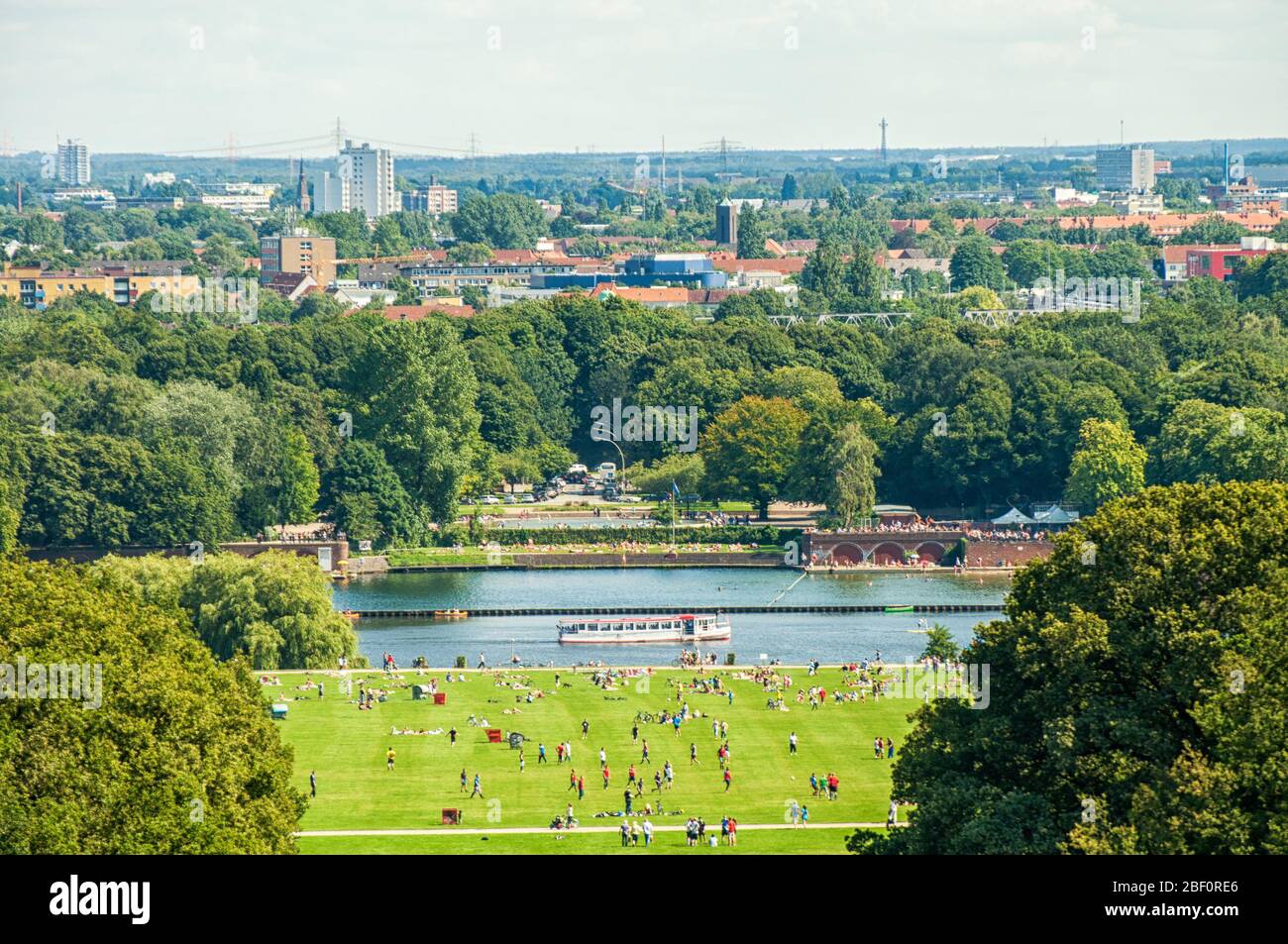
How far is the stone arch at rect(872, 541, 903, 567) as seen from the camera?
83.1m

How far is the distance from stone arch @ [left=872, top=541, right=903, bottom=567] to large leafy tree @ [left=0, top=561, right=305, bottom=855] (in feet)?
162

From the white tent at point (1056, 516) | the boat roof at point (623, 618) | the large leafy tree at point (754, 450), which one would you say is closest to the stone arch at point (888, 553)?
the white tent at point (1056, 516)

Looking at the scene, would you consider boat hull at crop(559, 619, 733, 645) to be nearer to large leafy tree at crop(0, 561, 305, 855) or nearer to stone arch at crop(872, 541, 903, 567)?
stone arch at crop(872, 541, 903, 567)

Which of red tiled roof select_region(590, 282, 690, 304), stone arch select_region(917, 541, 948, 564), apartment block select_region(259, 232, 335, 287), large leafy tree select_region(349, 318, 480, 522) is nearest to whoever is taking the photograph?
stone arch select_region(917, 541, 948, 564)

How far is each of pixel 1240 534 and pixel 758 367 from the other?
7978 centimetres

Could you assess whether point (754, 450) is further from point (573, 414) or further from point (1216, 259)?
point (1216, 259)

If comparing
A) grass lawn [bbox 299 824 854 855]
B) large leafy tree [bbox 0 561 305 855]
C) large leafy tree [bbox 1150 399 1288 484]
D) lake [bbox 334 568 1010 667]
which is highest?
large leafy tree [bbox 0 561 305 855]

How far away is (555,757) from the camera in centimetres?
4403

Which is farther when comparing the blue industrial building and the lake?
the blue industrial building

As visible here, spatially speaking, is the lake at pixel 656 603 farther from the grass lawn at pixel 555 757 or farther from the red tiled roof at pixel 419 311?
the red tiled roof at pixel 419 311

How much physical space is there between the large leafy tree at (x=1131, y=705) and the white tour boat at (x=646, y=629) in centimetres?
3672

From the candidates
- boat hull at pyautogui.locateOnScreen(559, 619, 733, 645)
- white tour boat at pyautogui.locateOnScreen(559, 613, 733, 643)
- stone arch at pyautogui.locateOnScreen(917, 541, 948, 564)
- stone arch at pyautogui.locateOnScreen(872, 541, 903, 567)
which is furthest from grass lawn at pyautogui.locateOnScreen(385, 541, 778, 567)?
boat hull at pyautogui.locateOnScreen(559, 619, 733, 645)

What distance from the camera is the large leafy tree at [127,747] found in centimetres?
2659

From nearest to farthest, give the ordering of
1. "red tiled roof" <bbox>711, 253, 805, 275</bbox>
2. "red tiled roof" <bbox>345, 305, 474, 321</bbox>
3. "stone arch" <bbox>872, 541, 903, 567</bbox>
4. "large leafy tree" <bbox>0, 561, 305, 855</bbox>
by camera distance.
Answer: "large leafy tree" <bbox>0, 561, 305, 855</bbox> → "stone arch" <bbox>872, 541, 903, 567</bbox> → "red tiled roof" <bbox>345, 305, 474, 321</bbox> → "red tiled roof" <bbox>711, 253, 805, 275</bbox>
